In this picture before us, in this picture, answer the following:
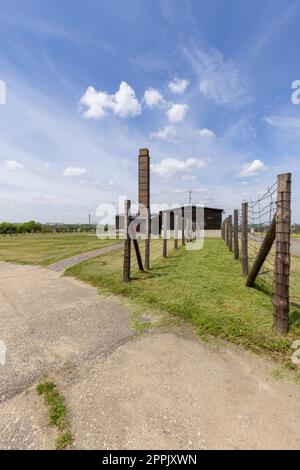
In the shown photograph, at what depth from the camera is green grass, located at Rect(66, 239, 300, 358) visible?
343cm

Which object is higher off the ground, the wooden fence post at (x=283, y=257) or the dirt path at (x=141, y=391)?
the wooden fence post at (x=283, y=257)

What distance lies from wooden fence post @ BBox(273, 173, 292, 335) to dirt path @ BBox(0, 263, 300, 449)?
2.76 feet

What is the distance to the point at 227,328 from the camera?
11.8 ft

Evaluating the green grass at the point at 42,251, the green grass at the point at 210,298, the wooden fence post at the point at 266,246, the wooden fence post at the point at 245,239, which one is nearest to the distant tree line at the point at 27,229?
the green grass at the point at 42,251

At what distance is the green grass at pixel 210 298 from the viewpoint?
3.43 metres

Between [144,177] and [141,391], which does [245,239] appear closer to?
[144,177]

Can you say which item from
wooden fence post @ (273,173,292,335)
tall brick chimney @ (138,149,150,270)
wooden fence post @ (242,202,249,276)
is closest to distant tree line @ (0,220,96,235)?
tall brick chimney @ (138,149,150,270)

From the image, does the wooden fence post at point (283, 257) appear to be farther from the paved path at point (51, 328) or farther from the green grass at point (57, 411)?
the green grass at point (57, 411)

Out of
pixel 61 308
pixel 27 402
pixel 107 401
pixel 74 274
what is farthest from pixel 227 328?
pixel 74 274

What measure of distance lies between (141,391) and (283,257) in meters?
2.70

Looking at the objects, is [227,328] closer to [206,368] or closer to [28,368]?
[206,368]

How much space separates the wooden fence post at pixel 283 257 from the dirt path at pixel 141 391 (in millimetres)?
840

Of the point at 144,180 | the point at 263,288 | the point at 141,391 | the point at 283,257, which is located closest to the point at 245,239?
the point at 263,288
